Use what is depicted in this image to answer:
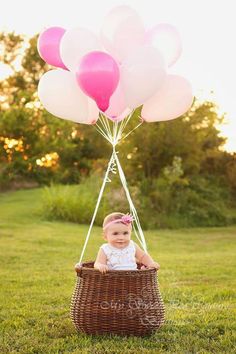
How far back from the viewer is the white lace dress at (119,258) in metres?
3.92

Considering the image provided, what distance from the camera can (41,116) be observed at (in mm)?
18406

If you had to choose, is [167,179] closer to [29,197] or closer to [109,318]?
[29,197]

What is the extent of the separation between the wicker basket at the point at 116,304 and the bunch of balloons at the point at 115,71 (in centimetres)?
112

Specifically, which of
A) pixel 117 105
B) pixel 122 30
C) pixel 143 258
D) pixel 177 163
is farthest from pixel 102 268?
pixel 177 163

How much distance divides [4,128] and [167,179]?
21.6 feet

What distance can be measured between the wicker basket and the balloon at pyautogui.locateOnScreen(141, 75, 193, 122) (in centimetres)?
119

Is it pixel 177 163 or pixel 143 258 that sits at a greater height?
pixel 177 163

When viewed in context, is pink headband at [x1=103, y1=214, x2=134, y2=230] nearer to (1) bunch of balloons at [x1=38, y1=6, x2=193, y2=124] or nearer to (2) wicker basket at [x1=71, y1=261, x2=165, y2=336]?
(2) wicker basket at [x1=71, y1=261, x2=165, y2=336]

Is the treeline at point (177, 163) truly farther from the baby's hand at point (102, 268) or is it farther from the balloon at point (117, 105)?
the baby's hand at point (102, 268)

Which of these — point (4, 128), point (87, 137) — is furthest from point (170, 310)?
point (87, 137)

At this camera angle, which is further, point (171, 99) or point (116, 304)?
point (171, 99)

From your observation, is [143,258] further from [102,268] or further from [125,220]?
[102,268]

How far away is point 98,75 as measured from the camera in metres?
3.71

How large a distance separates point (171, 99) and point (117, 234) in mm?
1035
